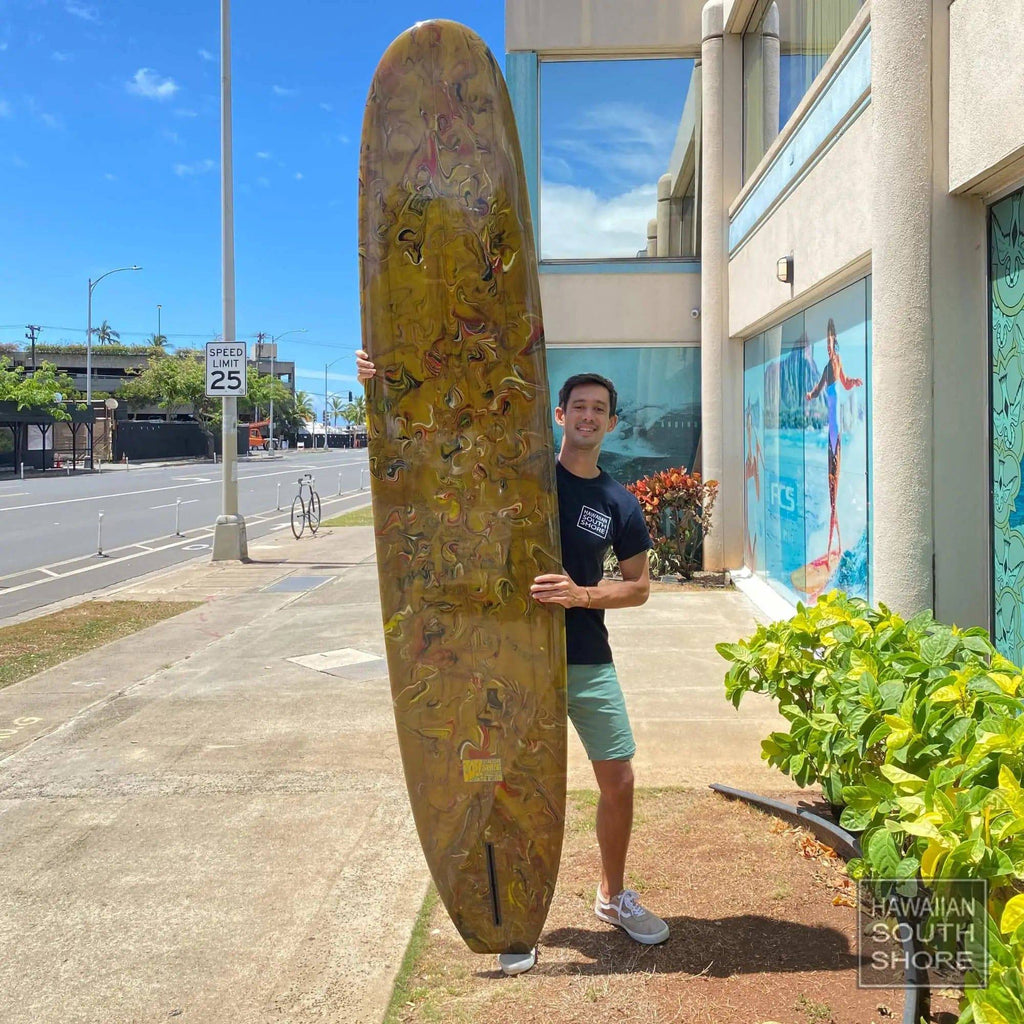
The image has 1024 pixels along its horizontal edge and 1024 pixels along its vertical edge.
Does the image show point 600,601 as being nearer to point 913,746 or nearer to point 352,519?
point 913,746

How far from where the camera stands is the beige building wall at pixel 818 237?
591 cm

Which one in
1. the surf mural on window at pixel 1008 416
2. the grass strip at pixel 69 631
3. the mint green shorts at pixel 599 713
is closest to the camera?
the mint green shorts at pixel 599 713

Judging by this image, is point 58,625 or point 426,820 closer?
point 426,820

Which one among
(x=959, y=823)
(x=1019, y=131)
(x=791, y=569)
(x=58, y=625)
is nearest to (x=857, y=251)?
(x=1019, y=131)

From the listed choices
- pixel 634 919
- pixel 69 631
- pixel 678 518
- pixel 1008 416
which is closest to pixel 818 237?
pixel 1008 416

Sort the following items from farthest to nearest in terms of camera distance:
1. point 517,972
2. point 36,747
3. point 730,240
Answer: point 730,240 < point 36,747 < point 517,972

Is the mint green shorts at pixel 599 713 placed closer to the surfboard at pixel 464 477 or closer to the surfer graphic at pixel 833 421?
the surfboard at pixel 464 477

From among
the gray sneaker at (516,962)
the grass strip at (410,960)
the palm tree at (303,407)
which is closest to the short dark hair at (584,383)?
the gray sneaker at (516,962)

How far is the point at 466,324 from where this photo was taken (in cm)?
311

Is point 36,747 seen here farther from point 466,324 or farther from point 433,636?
point 466,324

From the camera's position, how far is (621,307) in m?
12.3

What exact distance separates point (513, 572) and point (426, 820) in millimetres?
837

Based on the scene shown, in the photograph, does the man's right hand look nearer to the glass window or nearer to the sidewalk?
the sidewalk

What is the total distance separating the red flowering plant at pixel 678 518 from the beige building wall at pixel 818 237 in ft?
6.80
